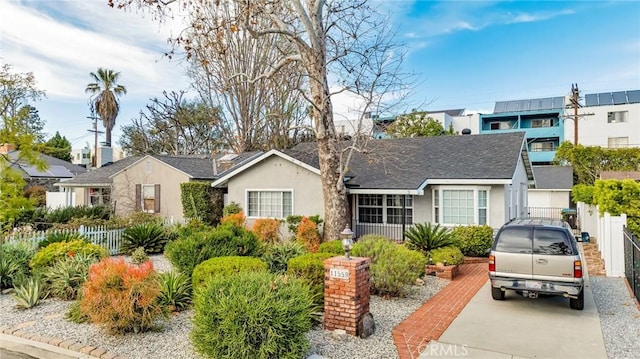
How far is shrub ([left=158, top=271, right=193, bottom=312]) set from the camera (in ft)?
24.9

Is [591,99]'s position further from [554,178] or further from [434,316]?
[434,316]

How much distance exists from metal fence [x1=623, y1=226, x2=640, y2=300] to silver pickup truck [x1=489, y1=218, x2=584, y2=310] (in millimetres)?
1456

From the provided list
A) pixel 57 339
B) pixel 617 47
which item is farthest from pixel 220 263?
pixel 617 47

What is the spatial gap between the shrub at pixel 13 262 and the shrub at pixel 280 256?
224 inches

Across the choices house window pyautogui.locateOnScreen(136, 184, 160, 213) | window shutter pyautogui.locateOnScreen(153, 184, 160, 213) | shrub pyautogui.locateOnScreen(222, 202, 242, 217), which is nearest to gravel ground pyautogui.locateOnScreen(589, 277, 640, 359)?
shrub pyautogui.locateOnScreen(222, 202, 242, 217)

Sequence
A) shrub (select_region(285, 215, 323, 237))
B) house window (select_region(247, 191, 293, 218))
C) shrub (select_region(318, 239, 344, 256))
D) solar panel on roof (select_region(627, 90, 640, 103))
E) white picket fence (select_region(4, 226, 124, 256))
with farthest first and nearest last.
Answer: solar panel on roof (select_region(627, 90, 640, 103)) → house window (select_region(247, 191, 293, 218)) → shrub (select_region(285, 215, 323, 237)) → white picket fence (select_region(4, 226, 124, 256)) → shrub (select_region(318, 239, 344, 256))

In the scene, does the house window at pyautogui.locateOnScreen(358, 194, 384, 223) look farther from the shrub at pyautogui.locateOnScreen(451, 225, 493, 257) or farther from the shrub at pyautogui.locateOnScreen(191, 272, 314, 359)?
the shrub at pyautogui.locateOnScreen(191, 272, 314, 359)

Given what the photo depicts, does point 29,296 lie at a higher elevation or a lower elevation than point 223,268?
lower

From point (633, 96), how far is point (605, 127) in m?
4.73

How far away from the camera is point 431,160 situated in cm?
1806

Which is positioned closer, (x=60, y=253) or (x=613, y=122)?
(x=60, y=253)

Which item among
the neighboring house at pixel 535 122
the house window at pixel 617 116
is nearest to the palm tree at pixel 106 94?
the neighboring house at pixel 535 122

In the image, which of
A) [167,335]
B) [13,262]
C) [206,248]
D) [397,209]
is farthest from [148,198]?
[167,335]

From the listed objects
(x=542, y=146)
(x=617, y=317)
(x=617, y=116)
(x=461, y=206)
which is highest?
(x=617, y=116)
